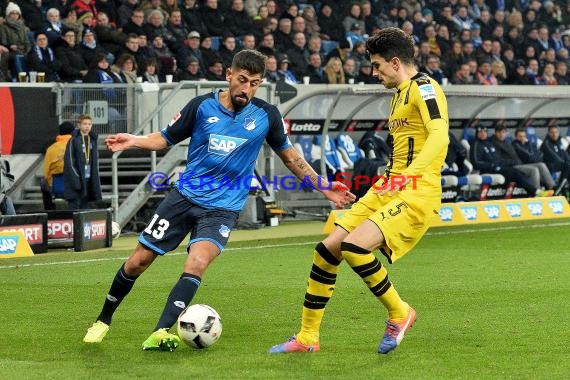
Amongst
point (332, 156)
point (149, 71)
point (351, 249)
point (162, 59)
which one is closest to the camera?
point (351, 249)

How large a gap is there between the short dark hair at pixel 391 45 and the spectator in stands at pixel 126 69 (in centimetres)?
1239

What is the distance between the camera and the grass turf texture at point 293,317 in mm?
7609

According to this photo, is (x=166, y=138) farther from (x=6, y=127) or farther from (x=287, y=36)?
(x=287, y=36)

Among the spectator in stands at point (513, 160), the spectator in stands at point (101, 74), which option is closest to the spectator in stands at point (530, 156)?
the spectator in stands at point (513, 160)

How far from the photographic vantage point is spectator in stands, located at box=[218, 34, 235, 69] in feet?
75.3

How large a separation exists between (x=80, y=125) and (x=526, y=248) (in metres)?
6.72

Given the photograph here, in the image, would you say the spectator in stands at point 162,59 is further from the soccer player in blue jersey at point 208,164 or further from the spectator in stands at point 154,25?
the soccer player in blue jersey at point 208,164

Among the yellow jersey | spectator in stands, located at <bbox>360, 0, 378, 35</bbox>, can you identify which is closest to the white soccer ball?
the yellow jersey

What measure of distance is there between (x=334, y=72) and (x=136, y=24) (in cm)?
431

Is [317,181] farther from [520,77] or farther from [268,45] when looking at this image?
[520,77]

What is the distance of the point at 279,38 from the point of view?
25047 millimetres

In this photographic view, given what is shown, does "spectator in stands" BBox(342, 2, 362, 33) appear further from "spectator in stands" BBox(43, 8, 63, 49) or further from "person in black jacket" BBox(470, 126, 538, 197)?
"spectator in stands" BBox(43, 8, 63, 49)

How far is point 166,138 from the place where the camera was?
8508 millimetres

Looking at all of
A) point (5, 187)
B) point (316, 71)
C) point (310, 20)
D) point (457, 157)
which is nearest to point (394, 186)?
point (5, 187)
